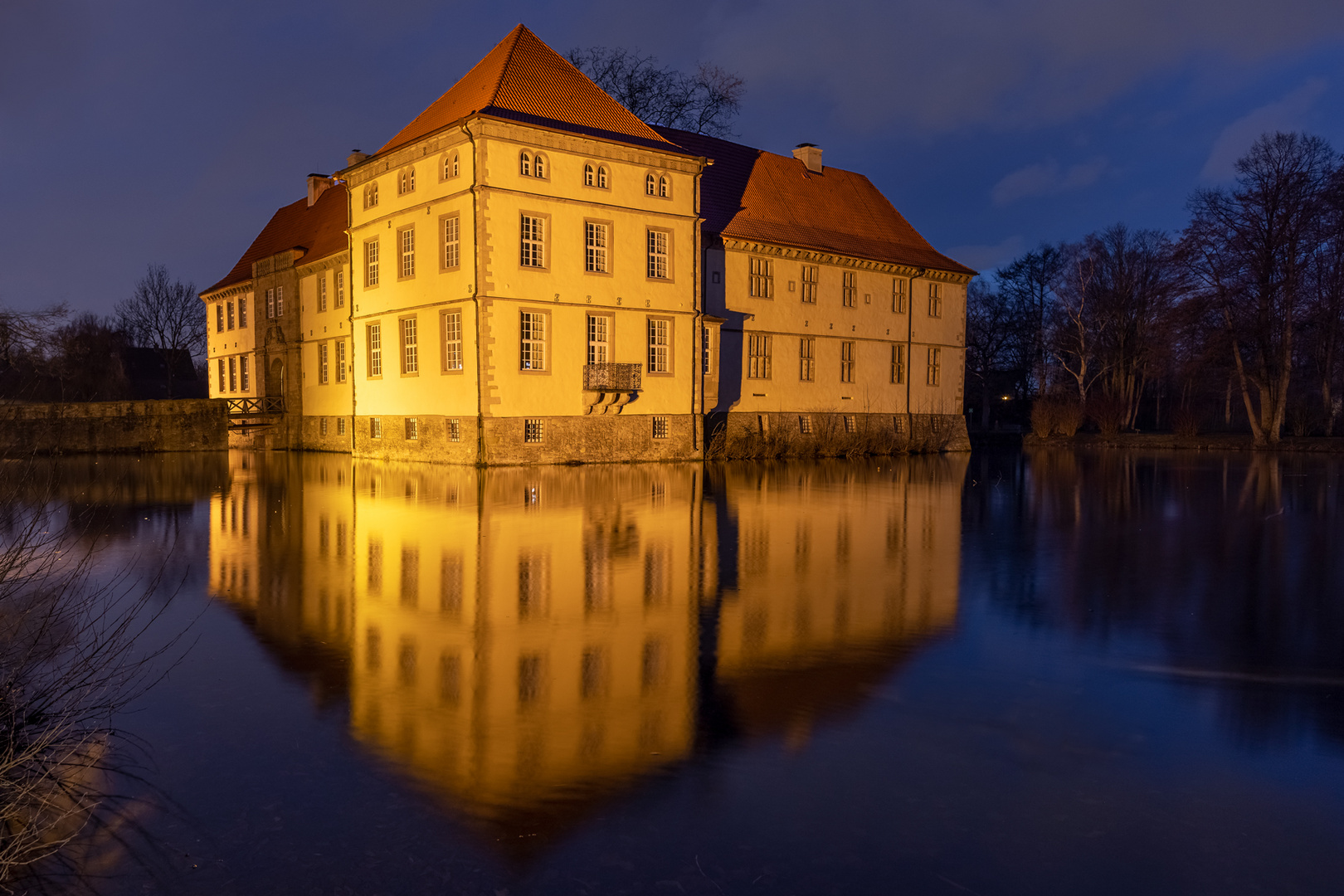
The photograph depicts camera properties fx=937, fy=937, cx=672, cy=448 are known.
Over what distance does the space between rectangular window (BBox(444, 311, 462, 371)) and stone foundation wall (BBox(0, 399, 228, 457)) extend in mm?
13928

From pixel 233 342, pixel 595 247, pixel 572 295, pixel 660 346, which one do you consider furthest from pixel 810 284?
pixel 233 342

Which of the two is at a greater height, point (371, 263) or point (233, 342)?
point (371, 263)

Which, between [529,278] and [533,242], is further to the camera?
[533,242]

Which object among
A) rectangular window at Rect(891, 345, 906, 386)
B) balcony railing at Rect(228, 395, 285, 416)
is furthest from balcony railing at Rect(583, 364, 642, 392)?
balcony railing at Rect(228, 395, 285, 416)

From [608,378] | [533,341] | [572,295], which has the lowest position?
Answer: [608,378]

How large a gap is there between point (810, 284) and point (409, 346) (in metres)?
16.8

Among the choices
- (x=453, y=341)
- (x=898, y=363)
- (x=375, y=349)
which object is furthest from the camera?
(x=898, y=363)

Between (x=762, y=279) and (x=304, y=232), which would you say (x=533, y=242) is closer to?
(x=762, y=279)

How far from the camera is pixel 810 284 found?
39188 millimetres

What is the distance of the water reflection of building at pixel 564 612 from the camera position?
17.9ft

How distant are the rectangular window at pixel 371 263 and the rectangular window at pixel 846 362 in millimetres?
19313

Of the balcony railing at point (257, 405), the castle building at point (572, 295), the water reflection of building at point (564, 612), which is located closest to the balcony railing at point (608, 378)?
the castle building at point (572, 295)

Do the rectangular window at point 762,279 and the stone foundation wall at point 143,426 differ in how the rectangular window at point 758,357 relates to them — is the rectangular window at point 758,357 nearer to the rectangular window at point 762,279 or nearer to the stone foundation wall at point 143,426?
the rectangular window at point 762,279

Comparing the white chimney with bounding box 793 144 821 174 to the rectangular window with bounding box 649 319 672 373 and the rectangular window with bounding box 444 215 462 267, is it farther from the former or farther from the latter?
the rectangular window with bounding box 444 215 462 267
